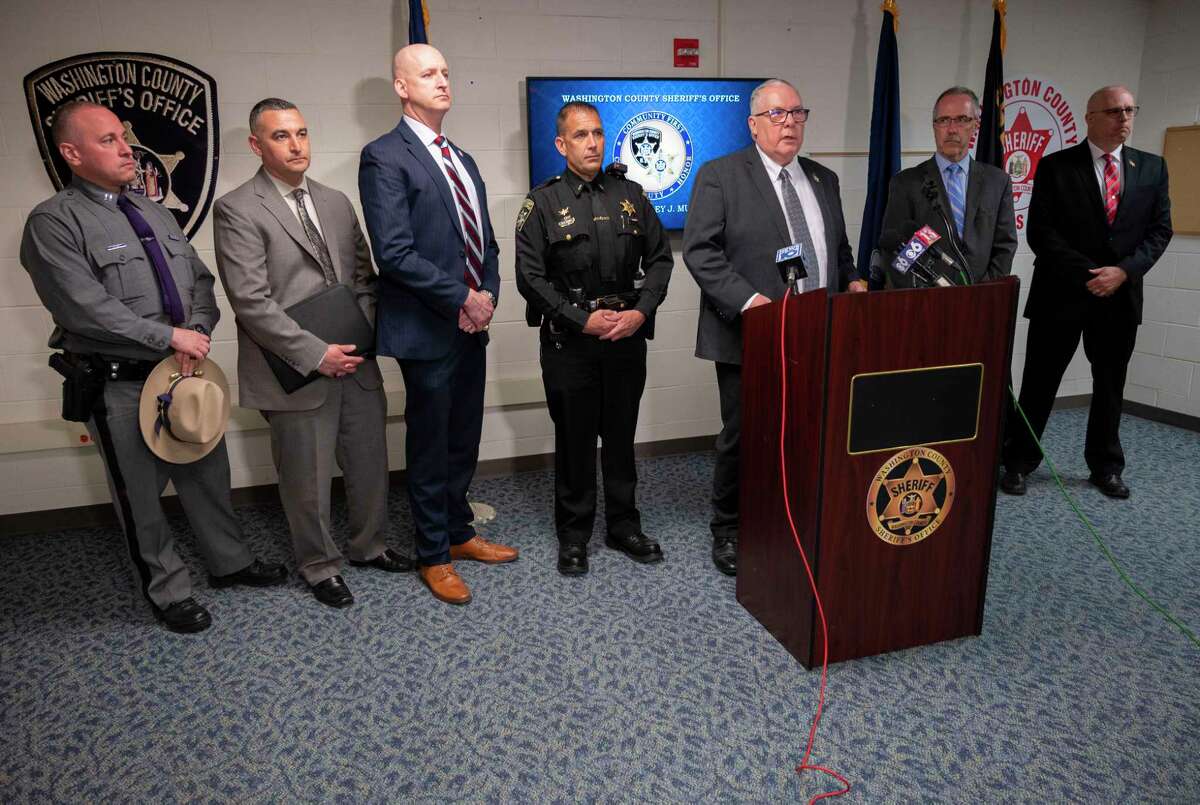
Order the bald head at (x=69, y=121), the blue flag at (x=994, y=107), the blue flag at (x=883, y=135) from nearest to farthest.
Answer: the bald head at (x=69, y=121) < the blue flag at (x=883, y=135) < the blue flag at (x=994, y=107)

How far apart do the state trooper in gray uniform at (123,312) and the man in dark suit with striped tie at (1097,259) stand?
3233mm

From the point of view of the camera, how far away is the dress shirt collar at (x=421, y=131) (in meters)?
2.36

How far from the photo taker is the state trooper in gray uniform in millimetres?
2107

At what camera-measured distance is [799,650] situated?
6.76 ft

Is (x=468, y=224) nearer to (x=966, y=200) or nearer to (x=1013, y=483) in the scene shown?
(x=966, y=200)

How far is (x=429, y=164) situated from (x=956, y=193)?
79.7 inches

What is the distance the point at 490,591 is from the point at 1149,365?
160 inches

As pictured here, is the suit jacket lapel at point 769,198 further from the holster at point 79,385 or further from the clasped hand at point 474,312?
the holster at point 79,385

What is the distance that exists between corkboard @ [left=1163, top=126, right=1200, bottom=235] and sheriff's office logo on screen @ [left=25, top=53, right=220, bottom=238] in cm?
474

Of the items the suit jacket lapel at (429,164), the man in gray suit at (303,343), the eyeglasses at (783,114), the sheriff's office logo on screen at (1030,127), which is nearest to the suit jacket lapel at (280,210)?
the man in gray suit at (303,343)

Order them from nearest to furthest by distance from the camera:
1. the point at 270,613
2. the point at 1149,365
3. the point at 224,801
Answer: the point at 224,801, the point at 270,613, the point at 1149,365

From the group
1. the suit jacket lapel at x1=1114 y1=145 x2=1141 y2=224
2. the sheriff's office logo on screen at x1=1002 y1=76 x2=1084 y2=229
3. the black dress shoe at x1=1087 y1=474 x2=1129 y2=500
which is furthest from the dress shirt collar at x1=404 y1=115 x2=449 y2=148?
the sheriff's office logo on screen at x1=1002 y1=76 x2=1084 y2=229

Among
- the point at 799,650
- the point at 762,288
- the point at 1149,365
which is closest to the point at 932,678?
the point at 799,650

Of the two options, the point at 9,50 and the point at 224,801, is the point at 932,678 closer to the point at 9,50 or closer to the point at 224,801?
the point at 224,801
